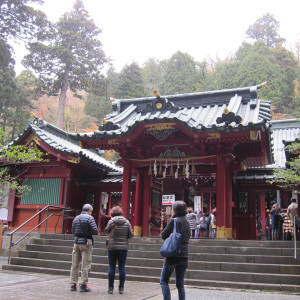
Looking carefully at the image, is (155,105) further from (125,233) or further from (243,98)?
(125,233)

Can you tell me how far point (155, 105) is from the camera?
13.5 meters

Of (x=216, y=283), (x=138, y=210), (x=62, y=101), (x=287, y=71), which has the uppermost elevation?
(x=287, y=71)

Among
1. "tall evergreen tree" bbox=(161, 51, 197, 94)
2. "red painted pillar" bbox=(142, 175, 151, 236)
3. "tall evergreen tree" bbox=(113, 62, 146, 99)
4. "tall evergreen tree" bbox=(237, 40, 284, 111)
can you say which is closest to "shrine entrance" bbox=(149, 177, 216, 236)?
"red painted pillar" bbox=(142, 175, 151, 236)

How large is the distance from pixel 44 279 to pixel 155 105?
23.9 ft

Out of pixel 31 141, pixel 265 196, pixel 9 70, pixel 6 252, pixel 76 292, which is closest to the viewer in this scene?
pixel 76 292

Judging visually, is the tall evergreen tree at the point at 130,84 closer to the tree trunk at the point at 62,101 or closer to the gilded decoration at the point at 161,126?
the tree trunk at the point at 62,101

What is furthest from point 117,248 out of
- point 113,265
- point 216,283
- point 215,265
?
point 215,265

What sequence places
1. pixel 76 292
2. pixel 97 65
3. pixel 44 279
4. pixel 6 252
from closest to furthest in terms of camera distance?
pixel 76 292 < pixel 44 279 < pixel 6 252 < pixel 97 65

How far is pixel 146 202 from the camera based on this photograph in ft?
47.5

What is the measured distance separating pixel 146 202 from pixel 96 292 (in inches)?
282

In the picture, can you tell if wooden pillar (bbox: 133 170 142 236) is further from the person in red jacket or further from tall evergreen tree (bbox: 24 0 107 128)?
tall evergreen tree (bbox: 24 0 107 128)

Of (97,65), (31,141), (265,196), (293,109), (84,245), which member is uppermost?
(97,65)

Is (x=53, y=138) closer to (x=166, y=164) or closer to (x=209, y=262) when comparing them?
(x=166, y=164)

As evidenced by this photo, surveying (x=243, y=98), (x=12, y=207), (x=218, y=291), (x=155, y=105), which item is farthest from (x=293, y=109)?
(x=218, y=291)
